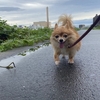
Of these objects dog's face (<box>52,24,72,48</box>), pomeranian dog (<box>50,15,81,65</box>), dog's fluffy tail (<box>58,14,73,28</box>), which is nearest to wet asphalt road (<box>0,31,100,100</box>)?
pomeranian dog (<box>50,15,81,65</box>)

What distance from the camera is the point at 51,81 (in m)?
4.29

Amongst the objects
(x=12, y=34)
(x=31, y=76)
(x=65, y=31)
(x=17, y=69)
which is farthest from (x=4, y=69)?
(x=12, y=34)

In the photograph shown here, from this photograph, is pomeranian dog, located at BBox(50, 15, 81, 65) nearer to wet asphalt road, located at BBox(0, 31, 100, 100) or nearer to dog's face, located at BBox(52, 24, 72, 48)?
dog's face, located at BBox(52, 24, 72, 48)

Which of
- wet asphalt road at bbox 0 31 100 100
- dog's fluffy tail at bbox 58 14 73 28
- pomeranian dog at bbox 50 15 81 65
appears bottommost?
wet asphalt road at bbox 0 31 100 100

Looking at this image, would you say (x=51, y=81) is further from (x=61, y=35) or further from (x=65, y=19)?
(x=65, y=19)

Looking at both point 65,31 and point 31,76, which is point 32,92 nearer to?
point 31,76

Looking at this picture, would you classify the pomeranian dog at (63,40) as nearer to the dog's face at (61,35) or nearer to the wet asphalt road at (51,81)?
the dog's face at (61,35)

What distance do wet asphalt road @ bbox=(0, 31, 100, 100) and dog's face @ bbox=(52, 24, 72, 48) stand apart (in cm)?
51

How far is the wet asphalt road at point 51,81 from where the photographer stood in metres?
3.48

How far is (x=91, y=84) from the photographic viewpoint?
400 centimetres

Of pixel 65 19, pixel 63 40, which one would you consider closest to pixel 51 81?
pixel 63 40

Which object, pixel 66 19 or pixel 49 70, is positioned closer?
pixel 49 70

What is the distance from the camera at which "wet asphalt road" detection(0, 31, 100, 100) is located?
3484 mm

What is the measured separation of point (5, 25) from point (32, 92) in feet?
32.7
